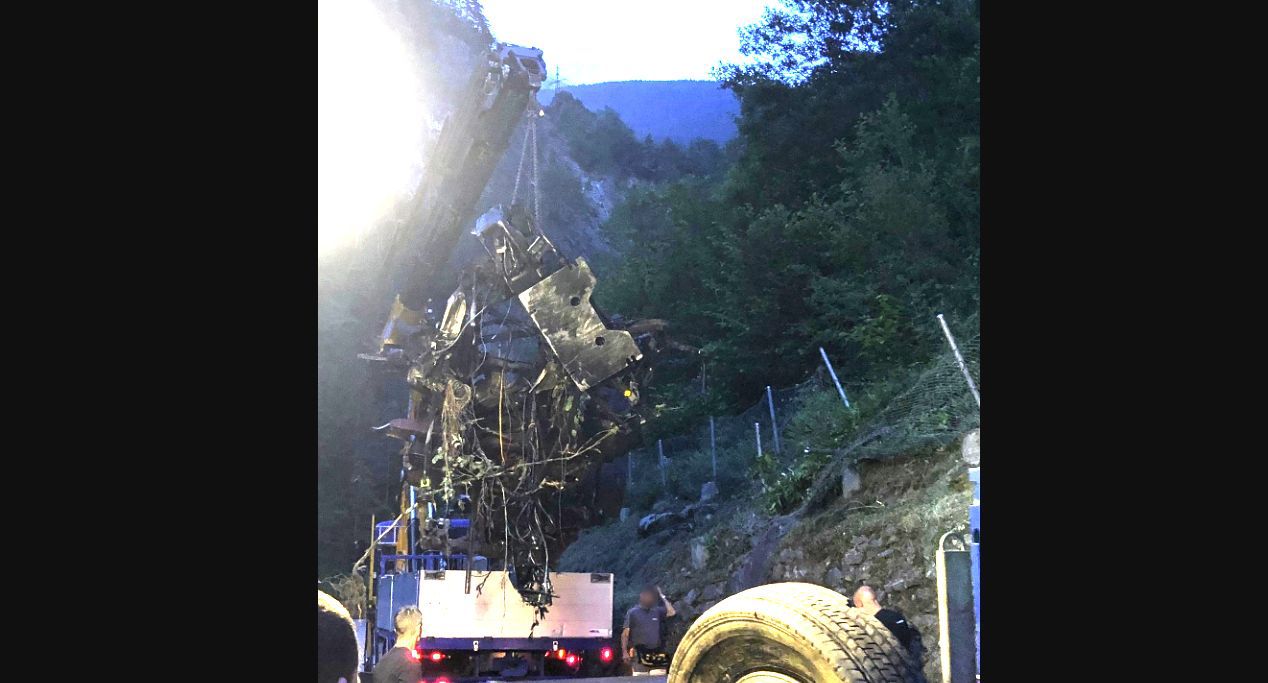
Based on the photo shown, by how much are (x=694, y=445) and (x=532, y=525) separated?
10400 millimetres

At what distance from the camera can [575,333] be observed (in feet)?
35.0

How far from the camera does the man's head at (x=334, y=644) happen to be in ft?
18.2

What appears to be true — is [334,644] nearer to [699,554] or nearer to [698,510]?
[699,554]

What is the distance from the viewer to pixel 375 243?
15375 mm

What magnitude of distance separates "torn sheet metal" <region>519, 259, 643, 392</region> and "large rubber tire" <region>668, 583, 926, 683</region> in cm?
703

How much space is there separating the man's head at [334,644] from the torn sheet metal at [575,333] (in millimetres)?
4995

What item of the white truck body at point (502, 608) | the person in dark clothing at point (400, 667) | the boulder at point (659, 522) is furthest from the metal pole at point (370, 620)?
the person in dark clothing at point (400, 667)

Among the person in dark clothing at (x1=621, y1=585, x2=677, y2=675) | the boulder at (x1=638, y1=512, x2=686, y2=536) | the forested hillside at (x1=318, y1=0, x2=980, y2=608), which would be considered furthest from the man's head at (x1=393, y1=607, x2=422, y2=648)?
the boulder at (x1=638, y1=512, x2=686, y2=536)

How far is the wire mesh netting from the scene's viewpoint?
1146 centimetres

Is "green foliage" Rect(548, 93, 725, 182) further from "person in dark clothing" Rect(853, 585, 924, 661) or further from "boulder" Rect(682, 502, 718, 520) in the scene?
"person in dark clothing" Rect(853, 585, 924, 661)

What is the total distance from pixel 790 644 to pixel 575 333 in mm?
7414

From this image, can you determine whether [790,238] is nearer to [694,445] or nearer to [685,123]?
[694,445]

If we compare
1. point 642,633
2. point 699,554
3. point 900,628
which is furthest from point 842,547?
point 900,628

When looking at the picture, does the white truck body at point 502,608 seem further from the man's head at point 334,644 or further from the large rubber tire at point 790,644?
the large rubber tire at point 790,644
